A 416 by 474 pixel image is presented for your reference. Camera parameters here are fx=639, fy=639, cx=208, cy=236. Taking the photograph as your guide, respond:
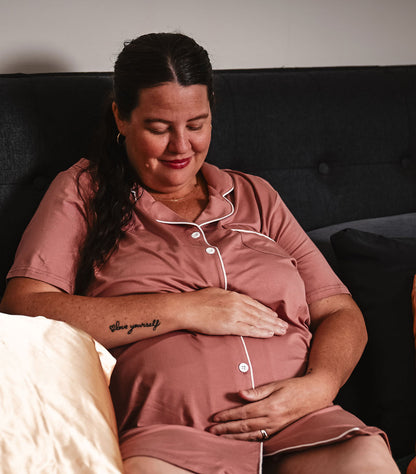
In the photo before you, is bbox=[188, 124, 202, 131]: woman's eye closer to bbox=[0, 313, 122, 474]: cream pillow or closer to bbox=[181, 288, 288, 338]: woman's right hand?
bbox=[181, 288, 288, 338]: woman's right hand

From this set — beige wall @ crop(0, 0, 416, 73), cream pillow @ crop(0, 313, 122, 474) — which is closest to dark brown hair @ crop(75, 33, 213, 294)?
cream pillow @ crop(0, 313, 122, 474)

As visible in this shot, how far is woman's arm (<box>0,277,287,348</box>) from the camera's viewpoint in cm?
122

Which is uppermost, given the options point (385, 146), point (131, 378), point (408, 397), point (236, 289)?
point (385, 146)

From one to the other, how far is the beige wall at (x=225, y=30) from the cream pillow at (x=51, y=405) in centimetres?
92

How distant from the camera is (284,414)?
1.18 meters

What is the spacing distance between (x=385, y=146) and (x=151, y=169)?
81 centimetres

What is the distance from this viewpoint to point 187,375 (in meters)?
1.17

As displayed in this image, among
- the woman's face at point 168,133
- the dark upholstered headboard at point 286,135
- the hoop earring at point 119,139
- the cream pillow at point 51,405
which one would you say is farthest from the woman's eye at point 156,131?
the cream pillow at point 51,405

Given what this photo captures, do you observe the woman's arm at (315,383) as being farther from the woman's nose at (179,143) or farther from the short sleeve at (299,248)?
the woman's nose at (179,143)

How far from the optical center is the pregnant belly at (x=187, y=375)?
3.81 ft

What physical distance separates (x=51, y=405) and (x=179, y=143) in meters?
0.62

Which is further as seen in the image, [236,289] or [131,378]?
[236,289]

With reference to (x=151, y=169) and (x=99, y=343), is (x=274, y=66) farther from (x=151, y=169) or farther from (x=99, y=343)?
(x=99, y=343)

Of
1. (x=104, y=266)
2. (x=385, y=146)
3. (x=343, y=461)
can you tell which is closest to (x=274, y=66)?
(x=385, y=146)
